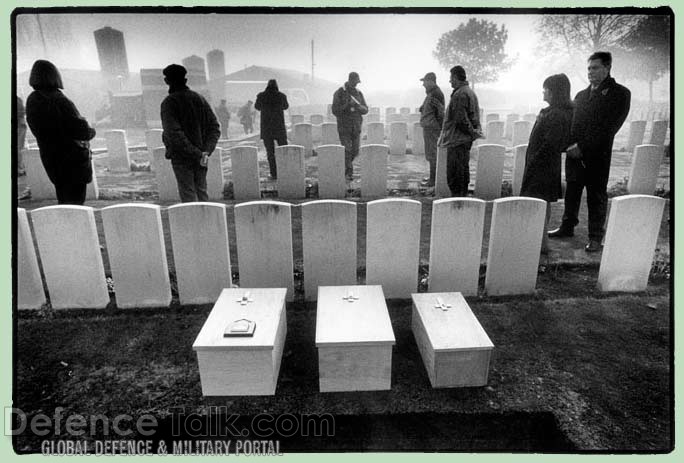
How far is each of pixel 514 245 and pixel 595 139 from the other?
6.12 feet

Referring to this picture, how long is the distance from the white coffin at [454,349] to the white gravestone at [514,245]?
3.07ft

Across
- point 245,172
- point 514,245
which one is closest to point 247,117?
point 245,172

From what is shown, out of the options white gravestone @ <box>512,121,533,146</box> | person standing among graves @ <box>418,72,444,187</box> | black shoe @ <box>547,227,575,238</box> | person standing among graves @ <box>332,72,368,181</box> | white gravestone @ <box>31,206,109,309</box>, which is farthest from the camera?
white gravestone @ <box>512,121,533,146</box>

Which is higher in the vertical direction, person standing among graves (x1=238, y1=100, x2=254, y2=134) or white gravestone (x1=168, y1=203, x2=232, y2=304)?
person standing among graves (x1=238, y1=100, x2=254, y2=134)

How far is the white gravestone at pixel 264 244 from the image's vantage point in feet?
11.7

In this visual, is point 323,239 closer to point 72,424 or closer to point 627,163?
point 72,424

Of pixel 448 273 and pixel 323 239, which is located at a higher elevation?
pixel 323 239

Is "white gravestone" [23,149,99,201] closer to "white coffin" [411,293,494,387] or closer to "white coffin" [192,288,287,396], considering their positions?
"white coffin" [192,288,287,396]

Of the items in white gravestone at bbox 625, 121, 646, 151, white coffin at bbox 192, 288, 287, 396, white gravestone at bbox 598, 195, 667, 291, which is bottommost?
white coffin at bbox 192, 288, 287, 396

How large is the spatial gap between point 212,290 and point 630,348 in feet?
10.7

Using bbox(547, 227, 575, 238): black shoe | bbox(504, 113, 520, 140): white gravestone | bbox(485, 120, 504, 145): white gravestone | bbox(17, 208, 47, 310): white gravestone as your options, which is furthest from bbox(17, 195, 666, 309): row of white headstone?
bbox(504, 113, 520, 140): white gravestone

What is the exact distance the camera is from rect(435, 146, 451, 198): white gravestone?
7.03m

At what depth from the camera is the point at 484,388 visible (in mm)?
2789

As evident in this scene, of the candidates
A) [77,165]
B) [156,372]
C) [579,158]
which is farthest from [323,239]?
[579,158]
